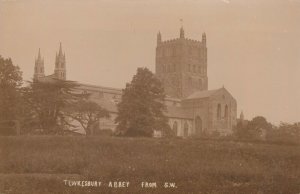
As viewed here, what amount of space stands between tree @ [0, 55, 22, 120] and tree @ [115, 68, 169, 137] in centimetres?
564

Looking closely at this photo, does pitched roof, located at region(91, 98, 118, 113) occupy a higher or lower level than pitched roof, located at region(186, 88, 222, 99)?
lower

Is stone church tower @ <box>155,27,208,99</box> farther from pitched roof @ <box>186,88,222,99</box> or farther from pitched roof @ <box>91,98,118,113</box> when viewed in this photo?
pitched roof @ <box>91,98,118,113</box>

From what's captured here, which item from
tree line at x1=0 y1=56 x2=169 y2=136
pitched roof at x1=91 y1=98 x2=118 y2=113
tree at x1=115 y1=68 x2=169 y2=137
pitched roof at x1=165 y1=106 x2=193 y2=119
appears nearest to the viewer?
tree line at x1=0 y1=56 x2=169 y2=136

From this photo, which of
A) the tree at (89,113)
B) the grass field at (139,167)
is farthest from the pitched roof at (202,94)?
the grass field at (139,167)

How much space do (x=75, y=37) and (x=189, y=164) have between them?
3706mm

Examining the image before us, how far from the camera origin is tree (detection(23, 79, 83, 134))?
49.4 ft

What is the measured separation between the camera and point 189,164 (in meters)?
10.2

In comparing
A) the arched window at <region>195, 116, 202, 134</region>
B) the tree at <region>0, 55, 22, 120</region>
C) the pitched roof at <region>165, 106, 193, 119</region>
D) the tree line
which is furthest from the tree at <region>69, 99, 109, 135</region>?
the arched window at <region>195, 116, 202, 134</region>

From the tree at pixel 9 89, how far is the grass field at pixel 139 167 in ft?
3.44

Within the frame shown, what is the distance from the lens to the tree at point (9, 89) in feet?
37.2

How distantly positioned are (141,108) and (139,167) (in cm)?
960

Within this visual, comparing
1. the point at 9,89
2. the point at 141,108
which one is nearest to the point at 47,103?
the point at 9,89

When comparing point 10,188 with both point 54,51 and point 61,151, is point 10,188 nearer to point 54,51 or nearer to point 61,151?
point 61,151

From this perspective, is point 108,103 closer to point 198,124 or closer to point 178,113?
point 178,113
